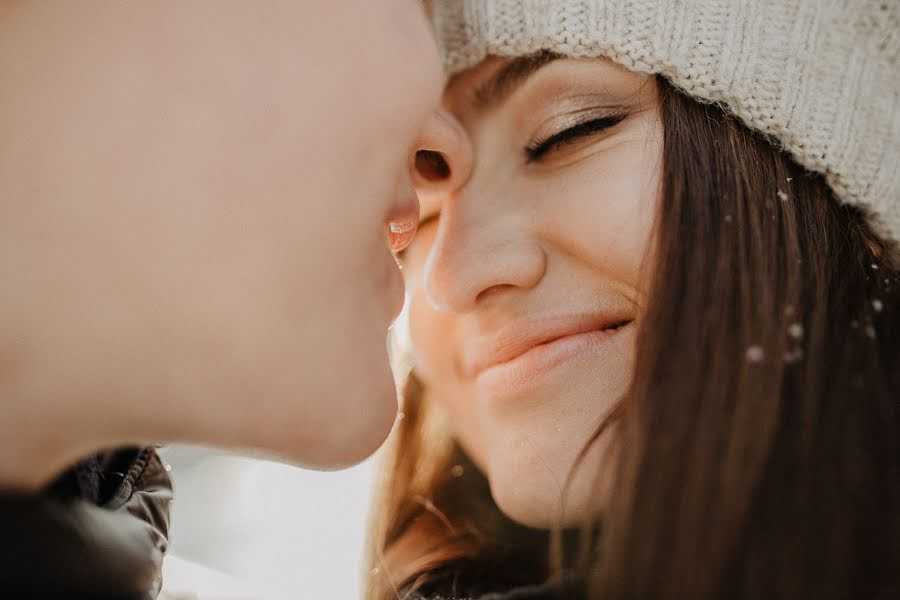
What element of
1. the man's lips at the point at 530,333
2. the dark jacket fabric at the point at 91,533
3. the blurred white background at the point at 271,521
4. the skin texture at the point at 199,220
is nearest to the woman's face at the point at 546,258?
the man's lips at the point at 530,333

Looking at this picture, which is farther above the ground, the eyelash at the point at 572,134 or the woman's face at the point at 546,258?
the eyelash at the point at 572,134

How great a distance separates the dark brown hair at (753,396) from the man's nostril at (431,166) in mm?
277

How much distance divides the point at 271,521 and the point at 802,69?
167cm

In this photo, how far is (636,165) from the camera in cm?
77

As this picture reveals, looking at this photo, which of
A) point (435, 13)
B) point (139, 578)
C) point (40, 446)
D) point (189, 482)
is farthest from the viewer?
point (189, 482)

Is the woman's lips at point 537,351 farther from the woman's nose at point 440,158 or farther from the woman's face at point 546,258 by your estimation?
the woman's nose at point 440,158

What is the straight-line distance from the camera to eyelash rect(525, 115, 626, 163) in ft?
2.66

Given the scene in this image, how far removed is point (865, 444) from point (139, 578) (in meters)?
0.63

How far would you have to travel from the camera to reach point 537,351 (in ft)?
2.63

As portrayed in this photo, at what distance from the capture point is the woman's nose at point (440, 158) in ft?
2.72

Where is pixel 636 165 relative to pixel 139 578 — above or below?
above

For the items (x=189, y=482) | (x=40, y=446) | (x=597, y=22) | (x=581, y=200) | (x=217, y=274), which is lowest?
(x=189, y=482)

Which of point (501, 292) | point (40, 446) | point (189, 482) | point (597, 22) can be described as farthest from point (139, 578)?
point (189, 482)

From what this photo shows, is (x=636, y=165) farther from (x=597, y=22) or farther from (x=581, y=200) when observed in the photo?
(x=597, y=22)
